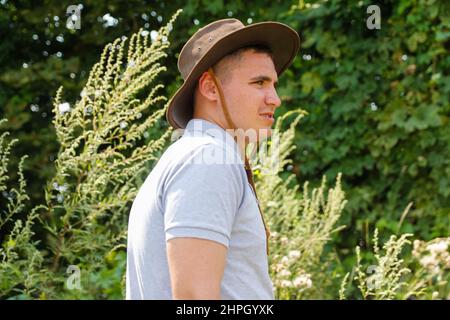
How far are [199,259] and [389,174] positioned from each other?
357cm

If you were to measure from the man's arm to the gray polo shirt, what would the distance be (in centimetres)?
2

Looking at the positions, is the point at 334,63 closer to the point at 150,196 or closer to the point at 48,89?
the point at 48,89

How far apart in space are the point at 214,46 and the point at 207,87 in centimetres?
10

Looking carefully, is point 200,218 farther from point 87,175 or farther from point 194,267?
point 87,175

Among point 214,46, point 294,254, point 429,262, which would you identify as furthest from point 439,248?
point 214,46

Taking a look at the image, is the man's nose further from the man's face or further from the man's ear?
the man's ear

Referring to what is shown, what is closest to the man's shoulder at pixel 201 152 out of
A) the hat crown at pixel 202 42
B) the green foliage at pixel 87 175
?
the hat crown at pixel 202 42

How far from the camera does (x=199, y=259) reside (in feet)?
4.62

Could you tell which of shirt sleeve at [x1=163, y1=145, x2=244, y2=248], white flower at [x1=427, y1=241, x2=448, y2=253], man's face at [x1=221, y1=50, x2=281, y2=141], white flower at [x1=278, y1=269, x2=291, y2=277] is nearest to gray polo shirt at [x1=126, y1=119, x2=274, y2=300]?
shirt sleeve at [x1=163, y1=145, x2=244, y2=248]

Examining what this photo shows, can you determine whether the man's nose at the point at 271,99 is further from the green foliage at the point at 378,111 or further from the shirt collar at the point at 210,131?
the green foliage at the point at 378,111

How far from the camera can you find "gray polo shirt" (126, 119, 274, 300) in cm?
143

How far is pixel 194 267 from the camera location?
1403 millimetres

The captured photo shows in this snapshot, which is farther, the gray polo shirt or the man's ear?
the man's ear

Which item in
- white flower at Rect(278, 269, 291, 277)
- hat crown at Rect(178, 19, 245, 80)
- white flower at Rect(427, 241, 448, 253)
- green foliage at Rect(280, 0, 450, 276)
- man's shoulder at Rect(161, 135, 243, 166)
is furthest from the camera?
green foliage at Rect(280, 0, 450, 276)
